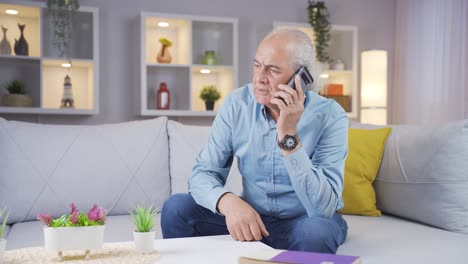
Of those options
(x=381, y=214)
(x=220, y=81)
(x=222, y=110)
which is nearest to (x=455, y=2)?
(x=220, y=81)

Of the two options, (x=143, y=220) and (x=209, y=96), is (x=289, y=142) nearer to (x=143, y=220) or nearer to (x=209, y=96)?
(x=143, y=220)

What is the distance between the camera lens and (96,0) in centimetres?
406

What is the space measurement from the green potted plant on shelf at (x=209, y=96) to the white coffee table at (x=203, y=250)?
2860mm

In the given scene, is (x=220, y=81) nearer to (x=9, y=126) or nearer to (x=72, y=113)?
(x=72, y=113)

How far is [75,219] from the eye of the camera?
3.66 feet

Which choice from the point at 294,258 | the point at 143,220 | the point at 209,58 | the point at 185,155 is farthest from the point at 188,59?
the point at 294,258

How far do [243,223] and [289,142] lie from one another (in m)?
0.25

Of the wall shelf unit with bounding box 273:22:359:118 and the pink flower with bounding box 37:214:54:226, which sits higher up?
the wall shelf unit with bounding box 273:22:359:118

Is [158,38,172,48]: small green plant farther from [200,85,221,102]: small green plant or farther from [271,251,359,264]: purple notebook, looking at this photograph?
[271,251,359,264]: purple notebook

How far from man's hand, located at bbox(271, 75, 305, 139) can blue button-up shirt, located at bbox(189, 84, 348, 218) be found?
8 cm

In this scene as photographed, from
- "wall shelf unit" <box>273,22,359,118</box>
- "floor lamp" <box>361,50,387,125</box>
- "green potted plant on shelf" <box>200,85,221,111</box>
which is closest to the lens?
"green potted plant on shelf" <box>200,85,221,111</box>

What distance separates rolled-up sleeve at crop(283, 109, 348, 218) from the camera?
1.39 metres

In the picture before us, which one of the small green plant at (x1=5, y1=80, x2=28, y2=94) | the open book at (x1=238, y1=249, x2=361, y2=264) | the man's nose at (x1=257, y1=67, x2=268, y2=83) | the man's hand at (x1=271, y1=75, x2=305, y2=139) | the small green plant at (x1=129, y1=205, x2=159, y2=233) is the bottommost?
the open book at (x1=238, y1=249, x2=361, y2=264)

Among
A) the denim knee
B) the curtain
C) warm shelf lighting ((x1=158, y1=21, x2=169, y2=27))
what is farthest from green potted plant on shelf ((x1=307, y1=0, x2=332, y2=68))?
the denim knee
